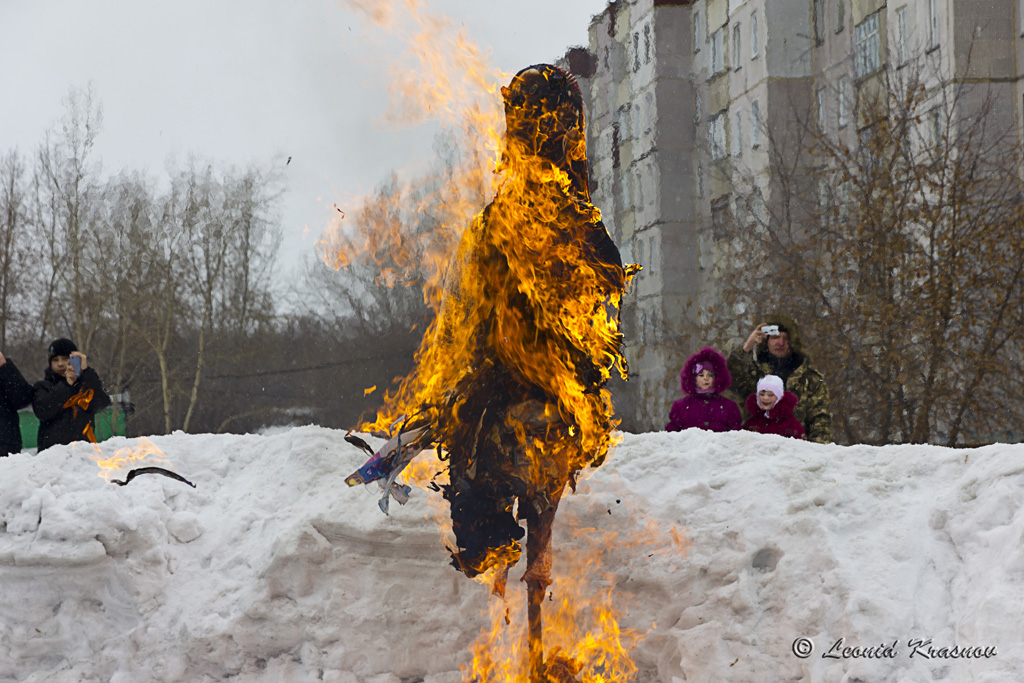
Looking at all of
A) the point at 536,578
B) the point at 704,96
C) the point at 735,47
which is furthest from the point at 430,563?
the point at 704,96

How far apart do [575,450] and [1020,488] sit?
6.90 feet

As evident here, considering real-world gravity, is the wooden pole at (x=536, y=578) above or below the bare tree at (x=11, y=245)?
below

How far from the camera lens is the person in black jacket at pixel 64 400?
6.72 meters

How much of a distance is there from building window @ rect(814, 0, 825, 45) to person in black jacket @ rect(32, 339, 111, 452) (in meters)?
22.8

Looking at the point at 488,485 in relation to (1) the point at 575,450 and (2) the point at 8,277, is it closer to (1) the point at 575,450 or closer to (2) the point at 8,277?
(1) the point at 575,450

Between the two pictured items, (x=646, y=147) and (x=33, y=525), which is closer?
(x=33, y=525)

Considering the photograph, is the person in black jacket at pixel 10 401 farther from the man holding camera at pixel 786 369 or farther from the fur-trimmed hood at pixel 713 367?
the man holding camera at pixel 786 369

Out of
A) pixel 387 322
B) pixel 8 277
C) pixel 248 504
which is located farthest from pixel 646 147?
pixel 248 504

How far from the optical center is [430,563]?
5281mm

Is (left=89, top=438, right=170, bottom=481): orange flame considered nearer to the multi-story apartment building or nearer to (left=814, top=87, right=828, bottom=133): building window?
the multi-story apartment building

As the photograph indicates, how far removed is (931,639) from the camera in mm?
4051

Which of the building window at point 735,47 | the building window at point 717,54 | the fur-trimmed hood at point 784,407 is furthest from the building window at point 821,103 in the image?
the fur-trimmed hood at point 784,407

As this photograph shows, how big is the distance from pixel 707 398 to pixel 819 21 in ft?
70.7

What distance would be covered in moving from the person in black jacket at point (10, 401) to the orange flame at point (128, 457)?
3.88 feet
